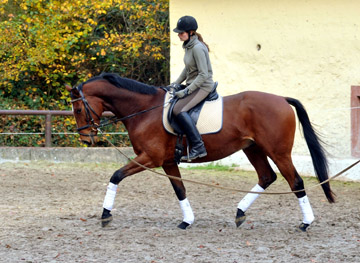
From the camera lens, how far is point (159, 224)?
7441 mm

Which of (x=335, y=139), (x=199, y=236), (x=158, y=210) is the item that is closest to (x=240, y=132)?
(x=199, y=236)

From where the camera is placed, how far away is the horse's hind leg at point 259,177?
24.2 feet

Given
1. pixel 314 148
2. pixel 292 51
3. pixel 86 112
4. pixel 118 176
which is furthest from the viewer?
pixel 292 51

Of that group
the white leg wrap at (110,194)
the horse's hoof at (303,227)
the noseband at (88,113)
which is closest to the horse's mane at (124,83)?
the noseband at (88,113)

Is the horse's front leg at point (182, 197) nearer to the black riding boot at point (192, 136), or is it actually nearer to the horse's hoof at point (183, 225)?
the horse's hoof at point (183, 225)

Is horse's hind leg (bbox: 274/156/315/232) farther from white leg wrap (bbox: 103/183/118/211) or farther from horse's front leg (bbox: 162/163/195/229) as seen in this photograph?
white leg wrap (bbox: 103/183/118/211)

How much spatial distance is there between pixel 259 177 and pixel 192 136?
1061 millimetres

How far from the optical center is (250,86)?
12133 mm

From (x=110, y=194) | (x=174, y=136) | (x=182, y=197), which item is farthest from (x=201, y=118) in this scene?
(x=110, y=194)

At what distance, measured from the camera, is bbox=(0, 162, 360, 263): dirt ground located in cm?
591

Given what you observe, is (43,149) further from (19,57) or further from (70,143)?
(19,57)

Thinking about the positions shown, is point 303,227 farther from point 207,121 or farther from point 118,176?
point 118,176

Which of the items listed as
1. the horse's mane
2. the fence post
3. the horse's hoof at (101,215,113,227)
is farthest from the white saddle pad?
the fence post

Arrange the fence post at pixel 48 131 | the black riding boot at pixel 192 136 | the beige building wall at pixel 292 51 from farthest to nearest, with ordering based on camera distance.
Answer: the fence post at pixel 48 131 < the beige building wall at pixel 292 51 < the black riding boot at pixel 192 136
